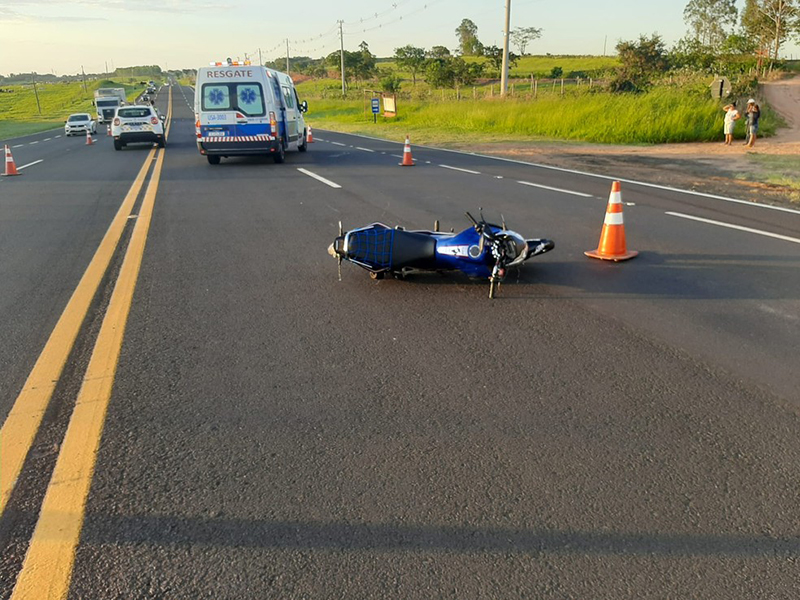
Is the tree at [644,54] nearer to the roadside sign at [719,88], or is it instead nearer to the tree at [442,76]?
the tree at [442,76]

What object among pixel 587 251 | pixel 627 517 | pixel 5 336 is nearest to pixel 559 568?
pixel 627 517

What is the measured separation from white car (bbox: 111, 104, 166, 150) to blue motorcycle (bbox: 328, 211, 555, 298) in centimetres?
2116

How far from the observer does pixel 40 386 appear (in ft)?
13.0

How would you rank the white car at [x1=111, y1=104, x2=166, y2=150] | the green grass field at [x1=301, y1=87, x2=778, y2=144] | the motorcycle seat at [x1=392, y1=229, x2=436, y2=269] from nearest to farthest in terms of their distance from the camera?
the motorcycle seat at [x1=392, y1=229, x2=436, y2=269] → the green grass field at [x1=301, y1=87, x2=778, y2=144] → the white car at [x1=111, y1=104, x2=166, y2=150]

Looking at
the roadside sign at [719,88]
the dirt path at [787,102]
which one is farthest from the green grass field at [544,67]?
the roadside sign at [719,88]

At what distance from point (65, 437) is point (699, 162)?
1730cm

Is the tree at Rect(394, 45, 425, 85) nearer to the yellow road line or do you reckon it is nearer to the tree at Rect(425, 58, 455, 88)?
the tree at Rect(425, 58, 455, 88)

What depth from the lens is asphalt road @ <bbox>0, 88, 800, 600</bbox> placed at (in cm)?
248

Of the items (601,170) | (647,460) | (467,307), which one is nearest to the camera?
(647,460)

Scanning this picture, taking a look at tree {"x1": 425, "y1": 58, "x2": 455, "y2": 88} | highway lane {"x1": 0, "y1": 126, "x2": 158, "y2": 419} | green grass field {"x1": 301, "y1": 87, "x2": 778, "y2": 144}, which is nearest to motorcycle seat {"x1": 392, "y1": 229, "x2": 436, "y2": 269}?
highway lane {"x1": 0, "y1": 126, "x2": 158, "y2": 419}

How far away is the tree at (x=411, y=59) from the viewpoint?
3369 inches

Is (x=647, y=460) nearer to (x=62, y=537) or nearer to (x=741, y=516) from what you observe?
(x=741, y=516)

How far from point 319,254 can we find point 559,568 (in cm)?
544

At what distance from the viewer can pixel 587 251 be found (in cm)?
734
